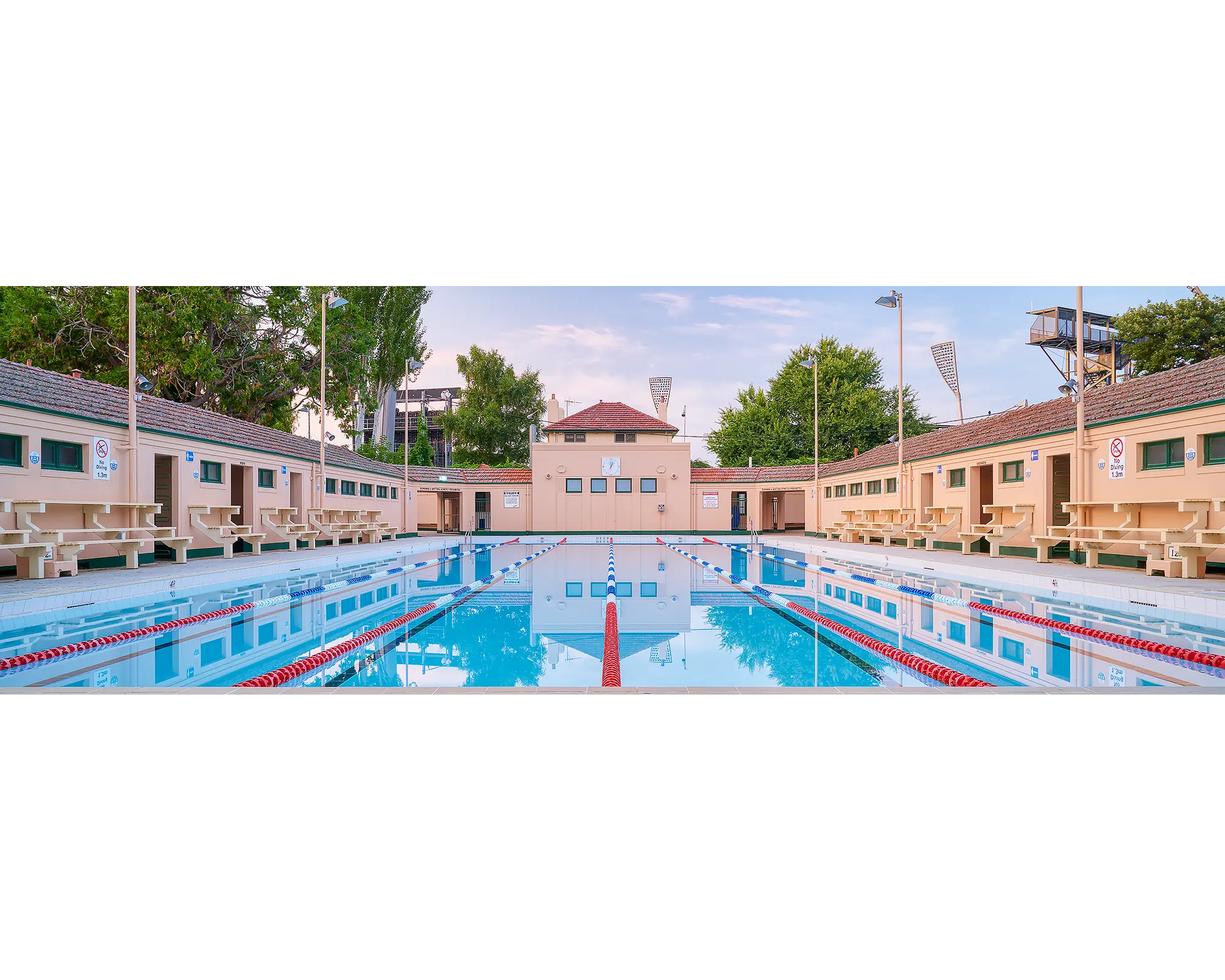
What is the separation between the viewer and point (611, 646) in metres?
7.02

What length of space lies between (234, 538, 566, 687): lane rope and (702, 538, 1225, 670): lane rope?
6.62m

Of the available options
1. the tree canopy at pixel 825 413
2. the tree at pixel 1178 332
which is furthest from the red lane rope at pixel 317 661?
the tree canopy at pixel 825 413

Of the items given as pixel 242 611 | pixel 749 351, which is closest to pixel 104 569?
pixel 242 611

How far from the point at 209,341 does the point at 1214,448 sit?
73.4ft

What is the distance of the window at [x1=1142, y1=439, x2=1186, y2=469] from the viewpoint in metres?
11.1

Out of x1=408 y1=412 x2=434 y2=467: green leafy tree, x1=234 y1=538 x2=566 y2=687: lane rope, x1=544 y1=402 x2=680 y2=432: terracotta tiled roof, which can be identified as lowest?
x1=234 y1=538 x2=566 y2=687: lane rope

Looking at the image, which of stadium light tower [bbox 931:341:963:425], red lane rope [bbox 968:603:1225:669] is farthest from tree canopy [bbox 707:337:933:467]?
red lane rope [bbox 968:603:1225:669]

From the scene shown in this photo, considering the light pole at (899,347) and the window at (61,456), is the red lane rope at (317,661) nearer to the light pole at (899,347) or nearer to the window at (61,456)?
the window at (61,456)

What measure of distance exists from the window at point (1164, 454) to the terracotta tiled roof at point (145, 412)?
1729cm

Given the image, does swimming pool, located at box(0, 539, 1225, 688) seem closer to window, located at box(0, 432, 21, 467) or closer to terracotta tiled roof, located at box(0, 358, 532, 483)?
window, located at box(0, 432, 21, 467)

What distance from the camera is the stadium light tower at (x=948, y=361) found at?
85.9ft

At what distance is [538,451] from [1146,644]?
23.6m

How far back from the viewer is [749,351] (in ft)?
108
